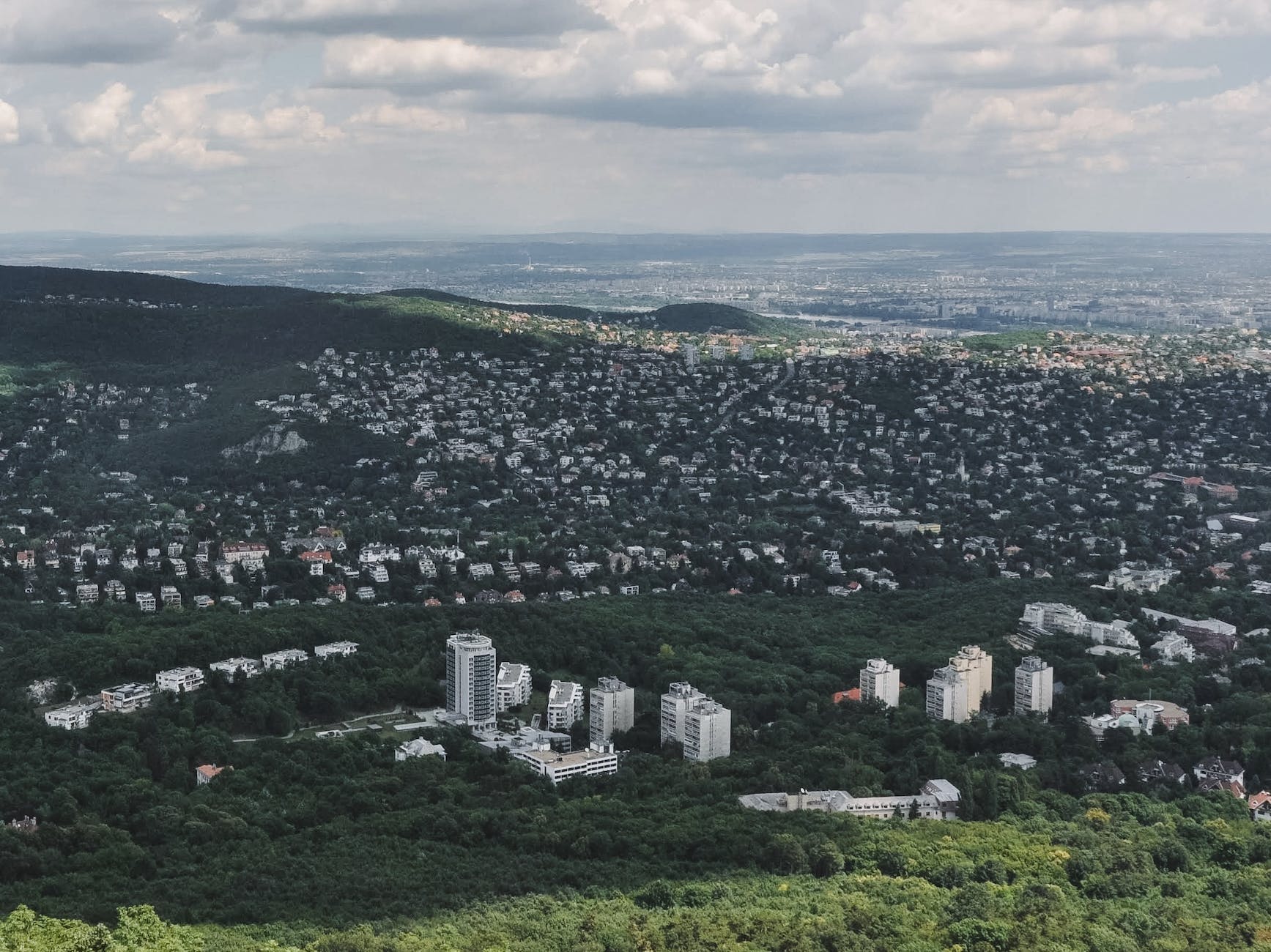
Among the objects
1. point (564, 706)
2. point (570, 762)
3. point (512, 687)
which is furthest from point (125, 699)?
point (570, 762)

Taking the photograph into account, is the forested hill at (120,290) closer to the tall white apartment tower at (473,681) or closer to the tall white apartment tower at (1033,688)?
the tall white apartment tower at (473,681)

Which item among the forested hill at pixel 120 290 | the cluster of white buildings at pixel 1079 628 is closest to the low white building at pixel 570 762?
the cluster of white buildings at pixel 1079 628

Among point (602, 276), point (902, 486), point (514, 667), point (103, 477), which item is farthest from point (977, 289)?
point (514, 667)

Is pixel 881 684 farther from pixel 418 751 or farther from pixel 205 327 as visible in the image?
pixel 205 327

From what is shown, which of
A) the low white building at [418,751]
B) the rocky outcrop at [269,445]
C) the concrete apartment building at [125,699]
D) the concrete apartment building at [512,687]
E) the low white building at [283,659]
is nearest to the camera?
the low white building at [418,751]

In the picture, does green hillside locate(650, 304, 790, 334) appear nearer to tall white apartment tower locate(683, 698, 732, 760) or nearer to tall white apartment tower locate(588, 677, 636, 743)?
tall white apartment tower locate(588, 677, 636, 743)

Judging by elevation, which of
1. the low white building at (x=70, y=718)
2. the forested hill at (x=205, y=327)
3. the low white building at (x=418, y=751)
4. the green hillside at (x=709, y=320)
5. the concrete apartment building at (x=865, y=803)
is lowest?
the concrete apartment building at (x=865, y=803)
